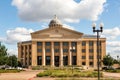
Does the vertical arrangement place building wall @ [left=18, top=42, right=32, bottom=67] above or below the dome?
below

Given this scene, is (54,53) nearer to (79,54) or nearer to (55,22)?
(79,54)

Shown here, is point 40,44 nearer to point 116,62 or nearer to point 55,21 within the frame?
point 55,21

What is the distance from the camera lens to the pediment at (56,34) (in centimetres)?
11100

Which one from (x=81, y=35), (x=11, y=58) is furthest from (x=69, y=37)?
(x=11, y=58)

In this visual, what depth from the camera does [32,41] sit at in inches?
4380

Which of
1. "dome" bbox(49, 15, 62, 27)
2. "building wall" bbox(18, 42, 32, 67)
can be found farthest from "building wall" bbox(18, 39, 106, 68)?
"dome" bbox(49, 15, 62, 27)

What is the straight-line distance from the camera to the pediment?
364 feet

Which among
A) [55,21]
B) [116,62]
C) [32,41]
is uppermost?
[55,21]

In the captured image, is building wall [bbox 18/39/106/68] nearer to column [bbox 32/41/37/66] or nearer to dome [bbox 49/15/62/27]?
column [bbox 32/41/37/66]

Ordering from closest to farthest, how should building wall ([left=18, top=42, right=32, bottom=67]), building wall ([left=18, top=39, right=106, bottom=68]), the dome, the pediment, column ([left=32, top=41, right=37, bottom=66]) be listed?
column ([left=32, top=41, right=37, bottom=66])
the pediment
building wall ([left=18, top=39, right=106, bottom=68])
building wall ([left=18, top=42, right=32, bottom=67])
the dome

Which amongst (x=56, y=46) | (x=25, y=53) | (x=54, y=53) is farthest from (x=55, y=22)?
(x=25, y=53)

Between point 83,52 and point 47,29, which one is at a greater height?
point 47,29

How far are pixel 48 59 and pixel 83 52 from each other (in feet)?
48.8

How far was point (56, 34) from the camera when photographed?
111625 millimetres
